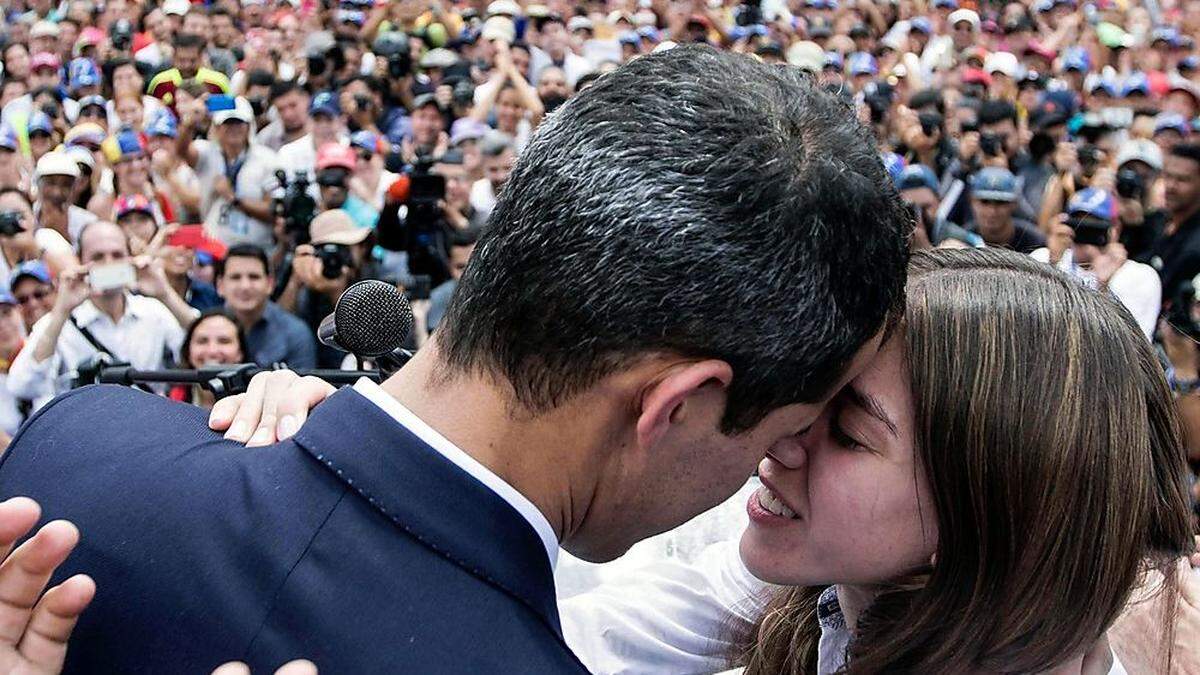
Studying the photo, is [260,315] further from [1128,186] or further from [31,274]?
[1128,186]

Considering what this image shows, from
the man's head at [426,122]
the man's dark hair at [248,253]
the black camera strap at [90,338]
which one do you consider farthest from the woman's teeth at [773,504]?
the man's head at [426,122]

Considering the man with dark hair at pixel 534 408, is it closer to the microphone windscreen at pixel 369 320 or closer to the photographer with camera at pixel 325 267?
the microphone windscreen at pixel 369 320

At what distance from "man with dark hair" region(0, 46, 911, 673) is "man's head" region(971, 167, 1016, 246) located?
227 inches

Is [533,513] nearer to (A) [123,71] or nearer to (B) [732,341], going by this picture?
(B) [732,341]

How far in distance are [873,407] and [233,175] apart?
7.72 m

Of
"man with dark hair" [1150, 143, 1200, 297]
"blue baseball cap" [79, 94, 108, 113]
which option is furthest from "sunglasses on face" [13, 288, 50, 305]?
"man with dark hair" [1150, 143, 1200, 297]

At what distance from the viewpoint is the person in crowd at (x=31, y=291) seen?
21.2 feet

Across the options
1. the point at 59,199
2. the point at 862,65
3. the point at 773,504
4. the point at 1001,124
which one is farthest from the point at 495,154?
the point at 773,504

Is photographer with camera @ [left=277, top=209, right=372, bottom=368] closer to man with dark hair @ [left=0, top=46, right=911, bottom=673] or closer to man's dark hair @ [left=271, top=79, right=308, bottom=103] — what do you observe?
man's dark hair @ [left=271, top=79, right=308, bottom=103]

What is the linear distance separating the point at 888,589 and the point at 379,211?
6315 mm

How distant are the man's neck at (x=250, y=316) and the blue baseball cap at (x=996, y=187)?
138 inches

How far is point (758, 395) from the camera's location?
50.9 inches

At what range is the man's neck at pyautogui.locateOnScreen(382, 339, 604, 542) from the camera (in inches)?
50.0

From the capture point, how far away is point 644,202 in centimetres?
121
